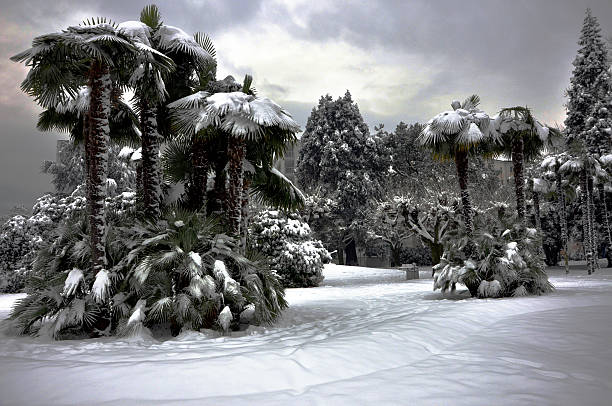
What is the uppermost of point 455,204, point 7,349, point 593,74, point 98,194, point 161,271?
point 593,74

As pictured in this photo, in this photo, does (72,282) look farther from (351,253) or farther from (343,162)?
(351,253)

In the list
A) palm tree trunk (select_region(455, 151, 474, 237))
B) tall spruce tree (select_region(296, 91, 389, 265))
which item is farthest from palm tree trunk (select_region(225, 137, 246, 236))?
tall spruce tree (select_region(296, 91, 389, 265))

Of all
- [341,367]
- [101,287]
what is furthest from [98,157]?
[341,367]

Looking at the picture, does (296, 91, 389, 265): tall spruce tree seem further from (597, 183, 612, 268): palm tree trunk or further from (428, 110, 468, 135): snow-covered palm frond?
(428, 110, 468, 135): snow-covered palm frond

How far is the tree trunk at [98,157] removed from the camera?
751 centimetres

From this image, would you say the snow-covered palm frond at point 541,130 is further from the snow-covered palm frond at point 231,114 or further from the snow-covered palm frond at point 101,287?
the snow-covered palm frond at point 101,287

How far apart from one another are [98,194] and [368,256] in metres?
33.2

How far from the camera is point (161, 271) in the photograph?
733 centimetres

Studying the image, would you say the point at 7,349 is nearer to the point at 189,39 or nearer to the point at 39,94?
the point at 39,94

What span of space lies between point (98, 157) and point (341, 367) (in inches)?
221

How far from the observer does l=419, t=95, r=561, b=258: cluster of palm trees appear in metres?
14.9

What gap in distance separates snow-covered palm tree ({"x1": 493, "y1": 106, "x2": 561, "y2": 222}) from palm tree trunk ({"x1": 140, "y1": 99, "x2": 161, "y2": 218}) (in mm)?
12197

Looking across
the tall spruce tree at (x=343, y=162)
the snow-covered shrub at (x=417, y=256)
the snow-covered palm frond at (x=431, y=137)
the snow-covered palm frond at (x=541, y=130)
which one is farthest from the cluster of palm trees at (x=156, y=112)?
the snow-covered shrub at (x=417, y=256)

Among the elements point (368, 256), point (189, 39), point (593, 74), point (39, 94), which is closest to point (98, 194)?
point (39, 94)
